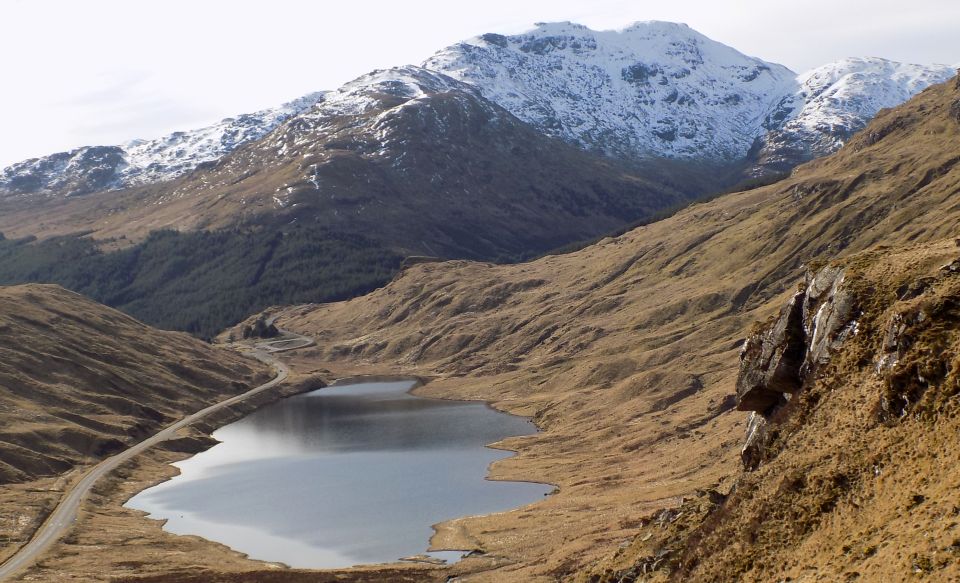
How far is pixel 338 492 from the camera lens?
14288 centimetres

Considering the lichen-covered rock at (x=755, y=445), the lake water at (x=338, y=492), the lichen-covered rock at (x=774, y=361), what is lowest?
the lake water at (x=338, y=492)

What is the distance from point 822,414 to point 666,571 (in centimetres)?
1108

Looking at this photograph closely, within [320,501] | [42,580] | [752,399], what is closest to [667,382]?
[320,501]

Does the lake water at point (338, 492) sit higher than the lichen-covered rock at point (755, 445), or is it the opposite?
the lichen-covered rock at point (755, 445)

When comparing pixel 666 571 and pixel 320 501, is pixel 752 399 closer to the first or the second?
pixel 666 571

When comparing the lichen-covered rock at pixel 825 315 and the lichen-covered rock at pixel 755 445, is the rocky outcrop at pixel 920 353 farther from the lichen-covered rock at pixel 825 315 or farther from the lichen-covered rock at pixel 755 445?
the lichen-covered rock at pixel 755 445

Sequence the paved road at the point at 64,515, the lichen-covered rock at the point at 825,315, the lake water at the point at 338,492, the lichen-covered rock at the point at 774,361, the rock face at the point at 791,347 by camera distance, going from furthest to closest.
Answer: the lake water at the point at 338,492
the paved road at the point at 64,515
the lichen-covered rock at the point at 774,361
the rock face at the point at 791,347
the lichen-covered rock at the point at 825,315

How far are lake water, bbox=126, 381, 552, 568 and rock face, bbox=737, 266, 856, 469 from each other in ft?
180

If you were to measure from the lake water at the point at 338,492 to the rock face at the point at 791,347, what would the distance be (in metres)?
55.0

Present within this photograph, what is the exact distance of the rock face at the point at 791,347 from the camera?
167 feet

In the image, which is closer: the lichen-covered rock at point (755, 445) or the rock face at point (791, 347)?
the rock face at point (791, 347)

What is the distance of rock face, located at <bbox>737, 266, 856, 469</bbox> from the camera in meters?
50.8

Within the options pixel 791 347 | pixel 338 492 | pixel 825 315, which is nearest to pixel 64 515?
pixel 338 492

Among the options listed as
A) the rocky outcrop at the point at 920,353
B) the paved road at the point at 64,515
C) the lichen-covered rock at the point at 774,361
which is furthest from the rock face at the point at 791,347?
the paved road at the point at 64,515
